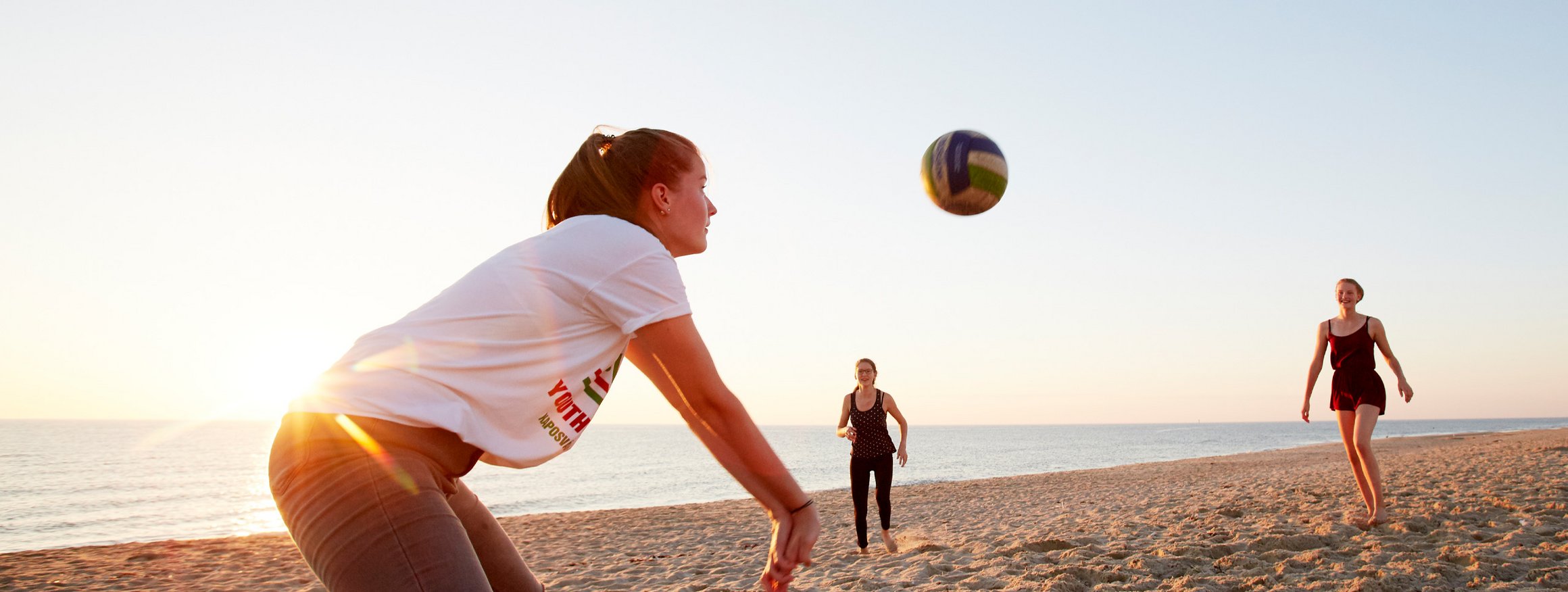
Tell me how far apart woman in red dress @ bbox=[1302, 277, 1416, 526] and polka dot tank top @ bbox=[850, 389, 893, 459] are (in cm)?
363

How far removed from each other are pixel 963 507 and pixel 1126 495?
2.65m

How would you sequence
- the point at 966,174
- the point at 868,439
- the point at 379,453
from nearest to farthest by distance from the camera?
1. the point at 379,453
2. the point at 966,174
3. the point at 868,439

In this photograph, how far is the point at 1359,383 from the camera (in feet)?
22.4

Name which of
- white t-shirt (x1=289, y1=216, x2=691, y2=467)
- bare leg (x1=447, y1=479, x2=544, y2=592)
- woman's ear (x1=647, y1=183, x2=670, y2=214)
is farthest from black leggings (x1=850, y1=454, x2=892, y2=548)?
white t-shirt (x1=289, y1=216, x2=691, y2=467)

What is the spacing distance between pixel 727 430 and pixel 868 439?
6422mm

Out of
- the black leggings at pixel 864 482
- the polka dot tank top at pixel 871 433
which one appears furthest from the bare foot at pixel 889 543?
the polka dot tank top at pixel 871 433

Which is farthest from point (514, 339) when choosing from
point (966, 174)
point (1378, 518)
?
point (1378, 518)

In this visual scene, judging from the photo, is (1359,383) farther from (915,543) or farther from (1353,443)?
(915,543)

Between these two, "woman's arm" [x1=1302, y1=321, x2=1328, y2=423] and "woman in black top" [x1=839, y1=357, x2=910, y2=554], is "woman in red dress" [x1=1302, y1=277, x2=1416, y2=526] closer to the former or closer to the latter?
"woman's arm" [x1=1302, y1=321, x2=1328, y2=423]

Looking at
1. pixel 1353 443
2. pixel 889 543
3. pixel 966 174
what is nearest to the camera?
pixel 966 174

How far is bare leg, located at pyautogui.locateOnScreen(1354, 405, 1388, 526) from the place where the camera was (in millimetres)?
6695

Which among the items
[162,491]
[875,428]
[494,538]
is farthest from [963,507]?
[162,491]

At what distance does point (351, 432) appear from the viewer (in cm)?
137

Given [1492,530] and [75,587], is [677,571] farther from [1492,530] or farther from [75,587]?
[1492,530]
